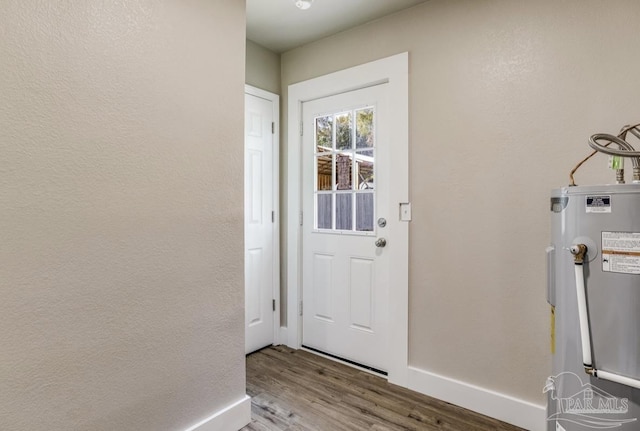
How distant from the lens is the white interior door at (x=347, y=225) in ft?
7.80

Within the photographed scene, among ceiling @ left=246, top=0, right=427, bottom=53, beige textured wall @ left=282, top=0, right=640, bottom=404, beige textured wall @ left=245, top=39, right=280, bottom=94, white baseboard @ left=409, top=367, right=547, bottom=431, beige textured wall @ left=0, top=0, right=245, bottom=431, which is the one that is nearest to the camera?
beige textured wall @ left=0, top=0, right=245, bottom=431

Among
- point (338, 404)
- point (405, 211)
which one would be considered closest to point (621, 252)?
point (405, 211)

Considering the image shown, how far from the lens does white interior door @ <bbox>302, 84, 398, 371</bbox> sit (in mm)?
2379

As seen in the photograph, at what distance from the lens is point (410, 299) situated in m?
2.19

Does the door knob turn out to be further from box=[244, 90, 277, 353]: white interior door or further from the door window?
box=[244, 90, 277, 353]: white interior door

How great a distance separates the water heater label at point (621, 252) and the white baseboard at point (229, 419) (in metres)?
1.73

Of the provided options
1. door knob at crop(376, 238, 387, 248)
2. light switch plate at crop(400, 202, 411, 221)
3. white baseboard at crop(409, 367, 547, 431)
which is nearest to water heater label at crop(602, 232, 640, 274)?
white baseboard at crop(409, 367, 547, 431)

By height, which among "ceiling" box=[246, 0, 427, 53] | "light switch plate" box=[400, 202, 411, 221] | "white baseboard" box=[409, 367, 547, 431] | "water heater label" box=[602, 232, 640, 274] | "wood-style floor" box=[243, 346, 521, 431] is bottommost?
"wood-style floor" box=[243, 346, 521, 431]

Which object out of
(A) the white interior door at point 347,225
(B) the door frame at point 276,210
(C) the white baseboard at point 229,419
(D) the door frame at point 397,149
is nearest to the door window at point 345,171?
(A) the white interior door at point 347,225

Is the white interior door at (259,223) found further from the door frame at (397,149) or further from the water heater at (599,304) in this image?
the water heater at (599,304)

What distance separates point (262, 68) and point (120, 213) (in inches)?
71.6

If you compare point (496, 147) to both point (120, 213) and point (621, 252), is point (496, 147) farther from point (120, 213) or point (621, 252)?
point (120, 213)

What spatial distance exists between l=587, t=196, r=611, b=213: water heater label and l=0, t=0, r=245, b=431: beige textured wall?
150 cm

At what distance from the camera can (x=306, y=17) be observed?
7.55ft
